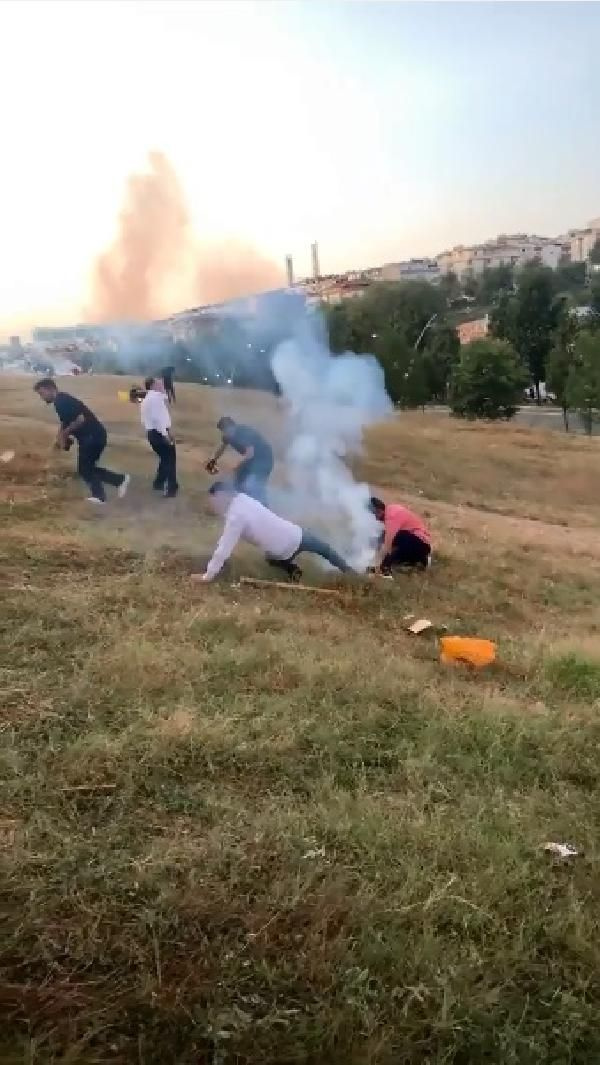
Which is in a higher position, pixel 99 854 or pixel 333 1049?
pixel 99 854

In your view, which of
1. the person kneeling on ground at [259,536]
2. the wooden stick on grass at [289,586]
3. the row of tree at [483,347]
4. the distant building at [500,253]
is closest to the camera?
the person kneeling on ground at [259,536]

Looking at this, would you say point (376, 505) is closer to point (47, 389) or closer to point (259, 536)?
point (259, 536)

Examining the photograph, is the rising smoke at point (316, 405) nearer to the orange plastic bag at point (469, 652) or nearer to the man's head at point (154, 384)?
the man's head at point (154, 384)

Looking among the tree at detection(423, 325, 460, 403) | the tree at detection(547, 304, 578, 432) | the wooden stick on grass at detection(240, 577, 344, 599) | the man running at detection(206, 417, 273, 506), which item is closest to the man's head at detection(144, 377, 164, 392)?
the man running at detection(206, 417, 273, 506)

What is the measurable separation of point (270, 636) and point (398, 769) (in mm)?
1883

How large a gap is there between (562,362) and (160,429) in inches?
1335

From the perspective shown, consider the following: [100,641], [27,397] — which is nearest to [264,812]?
[100,641]

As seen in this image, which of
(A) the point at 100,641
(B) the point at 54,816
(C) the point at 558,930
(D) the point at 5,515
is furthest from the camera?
(D) the point at 5,515

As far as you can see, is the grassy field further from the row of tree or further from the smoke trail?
the row of tree

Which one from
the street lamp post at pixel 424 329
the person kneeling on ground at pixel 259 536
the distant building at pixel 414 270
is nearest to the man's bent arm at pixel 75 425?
the person kneeling on ground at pixel 259 536

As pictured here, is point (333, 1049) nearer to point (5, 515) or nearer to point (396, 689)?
point (396, 689)

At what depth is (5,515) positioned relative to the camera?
9.48 m

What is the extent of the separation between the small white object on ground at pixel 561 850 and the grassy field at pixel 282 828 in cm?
5

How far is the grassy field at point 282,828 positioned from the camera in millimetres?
2947
